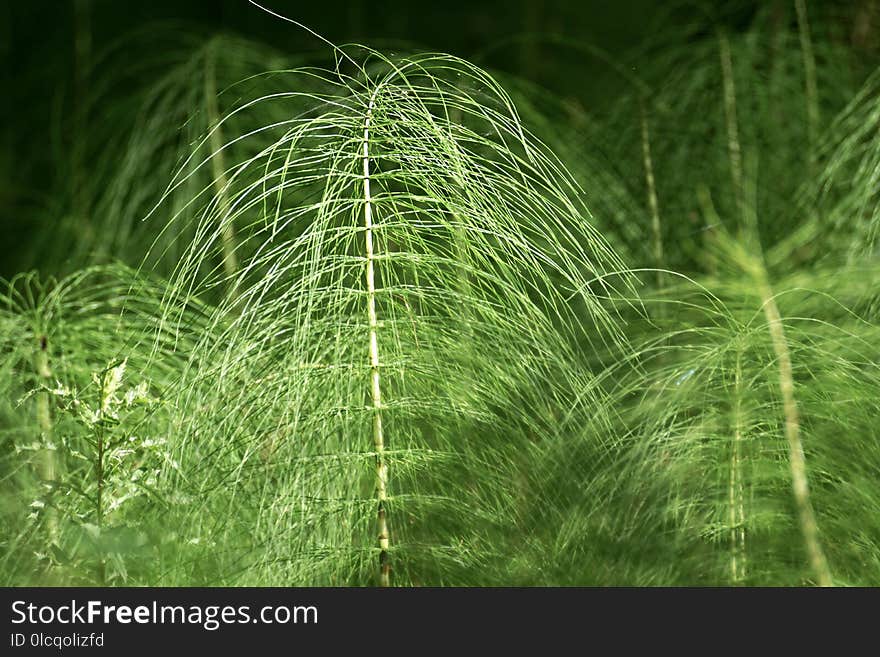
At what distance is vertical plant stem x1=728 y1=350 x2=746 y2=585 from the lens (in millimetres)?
1118

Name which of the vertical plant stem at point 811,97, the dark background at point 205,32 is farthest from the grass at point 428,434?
the dark background at point 205,32

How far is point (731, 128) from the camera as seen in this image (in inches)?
74.9

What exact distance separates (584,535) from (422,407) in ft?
0.70

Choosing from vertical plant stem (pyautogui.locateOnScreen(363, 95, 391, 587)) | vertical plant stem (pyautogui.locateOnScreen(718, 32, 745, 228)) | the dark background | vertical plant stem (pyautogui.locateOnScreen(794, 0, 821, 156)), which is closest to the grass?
vertical plant stem (pyautogui.locateOnScreen(363, 95, 391, 587))

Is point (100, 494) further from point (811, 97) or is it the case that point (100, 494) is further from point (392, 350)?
point (811, 97)

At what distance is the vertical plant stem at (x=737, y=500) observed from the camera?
3.67ft

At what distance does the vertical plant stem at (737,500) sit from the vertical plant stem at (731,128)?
2.42ft

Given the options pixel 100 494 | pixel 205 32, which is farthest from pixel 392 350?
pixel 205 32

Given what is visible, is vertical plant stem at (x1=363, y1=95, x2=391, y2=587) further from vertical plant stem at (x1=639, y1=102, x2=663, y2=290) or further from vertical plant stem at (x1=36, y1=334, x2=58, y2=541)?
vertical plant stem at (x1=639, y1=102, x2=663, y2=290)

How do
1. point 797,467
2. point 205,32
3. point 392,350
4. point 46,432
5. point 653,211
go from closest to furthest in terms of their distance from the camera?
point 797,467
point 392,350
point 46,432
point 653,211
point 205,32

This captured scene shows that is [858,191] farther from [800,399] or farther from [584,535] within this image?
[584,535]

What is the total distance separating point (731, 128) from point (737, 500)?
933 mm

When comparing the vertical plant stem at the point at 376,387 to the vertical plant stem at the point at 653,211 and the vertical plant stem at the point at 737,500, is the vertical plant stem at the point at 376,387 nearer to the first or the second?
the vertical plant stem at the point at 737,500
